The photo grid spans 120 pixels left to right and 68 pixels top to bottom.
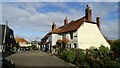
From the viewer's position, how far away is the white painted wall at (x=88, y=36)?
2653 cm

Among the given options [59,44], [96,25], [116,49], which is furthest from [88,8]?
[116,49]

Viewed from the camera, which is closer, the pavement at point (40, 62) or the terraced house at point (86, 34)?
the pavement at point (40, 62)

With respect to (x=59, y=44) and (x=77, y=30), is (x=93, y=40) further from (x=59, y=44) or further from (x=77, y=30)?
(x=59, y=44)

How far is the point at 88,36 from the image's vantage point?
27234mm

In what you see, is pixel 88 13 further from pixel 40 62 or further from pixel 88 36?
pixel 40 62

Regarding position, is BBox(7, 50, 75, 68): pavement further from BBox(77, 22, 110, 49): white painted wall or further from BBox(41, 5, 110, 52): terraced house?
BBox(77, 22, 110, 49): white painted wall

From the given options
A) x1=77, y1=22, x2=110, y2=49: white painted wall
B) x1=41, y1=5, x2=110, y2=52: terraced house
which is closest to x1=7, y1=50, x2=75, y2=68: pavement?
x1=41, y1=5, x2=110, y2=52: terraced house

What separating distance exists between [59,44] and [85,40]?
589 centimetres

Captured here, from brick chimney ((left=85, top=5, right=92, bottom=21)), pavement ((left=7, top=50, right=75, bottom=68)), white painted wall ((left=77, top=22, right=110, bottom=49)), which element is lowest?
pavement ((left=7, top=50, right=75, bottom=68))

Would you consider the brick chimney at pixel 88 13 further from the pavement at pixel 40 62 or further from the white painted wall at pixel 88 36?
the pavement at pixel 40 62

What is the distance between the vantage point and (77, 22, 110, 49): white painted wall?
26.5 meters

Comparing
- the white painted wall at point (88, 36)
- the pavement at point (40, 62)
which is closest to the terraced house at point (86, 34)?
the white painted wall at point (88, 36)

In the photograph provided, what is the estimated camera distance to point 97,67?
34.6 ft

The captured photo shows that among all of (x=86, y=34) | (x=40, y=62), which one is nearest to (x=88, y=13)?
(x=86, y=34)
